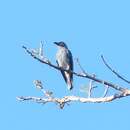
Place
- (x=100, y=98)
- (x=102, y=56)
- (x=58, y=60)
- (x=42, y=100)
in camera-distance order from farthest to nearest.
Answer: (x=58, y=60)
(x=42, y=100)
(x=100, y=98)
(x=102, y=56)

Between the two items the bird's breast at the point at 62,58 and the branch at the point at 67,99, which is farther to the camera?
the bird's breast at the point at 62,58

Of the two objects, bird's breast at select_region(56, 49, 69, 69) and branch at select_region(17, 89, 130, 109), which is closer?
branch at select_region(17, 89, 130, 109)

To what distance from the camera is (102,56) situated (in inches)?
202

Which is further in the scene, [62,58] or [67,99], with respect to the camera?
[62,58]

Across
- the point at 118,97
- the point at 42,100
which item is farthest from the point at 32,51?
the point at 118,97

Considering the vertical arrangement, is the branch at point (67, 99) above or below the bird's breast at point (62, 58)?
below

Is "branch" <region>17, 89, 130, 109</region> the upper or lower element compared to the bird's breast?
lower

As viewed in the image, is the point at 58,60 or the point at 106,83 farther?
the point at 58,60

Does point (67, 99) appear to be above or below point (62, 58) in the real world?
below

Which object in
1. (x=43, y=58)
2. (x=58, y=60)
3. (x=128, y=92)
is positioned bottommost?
(x=128, y=92)

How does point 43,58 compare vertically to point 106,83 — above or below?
above

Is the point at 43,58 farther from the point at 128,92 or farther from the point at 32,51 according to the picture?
the point at 128,92

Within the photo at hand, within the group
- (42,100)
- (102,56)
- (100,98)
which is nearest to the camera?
(102,56)

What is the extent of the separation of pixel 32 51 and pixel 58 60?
22.6 feet
